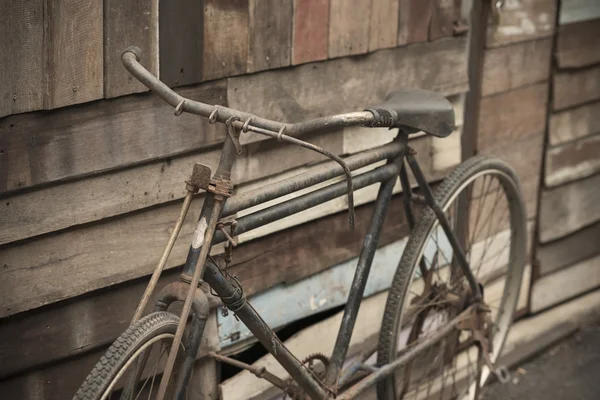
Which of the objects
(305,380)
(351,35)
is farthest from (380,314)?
(351,35)

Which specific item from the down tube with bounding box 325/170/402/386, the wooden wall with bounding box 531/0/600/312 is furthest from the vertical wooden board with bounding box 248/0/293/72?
the wooden wall with bounding box 531/0/600/312

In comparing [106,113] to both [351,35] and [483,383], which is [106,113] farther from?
[483,383]

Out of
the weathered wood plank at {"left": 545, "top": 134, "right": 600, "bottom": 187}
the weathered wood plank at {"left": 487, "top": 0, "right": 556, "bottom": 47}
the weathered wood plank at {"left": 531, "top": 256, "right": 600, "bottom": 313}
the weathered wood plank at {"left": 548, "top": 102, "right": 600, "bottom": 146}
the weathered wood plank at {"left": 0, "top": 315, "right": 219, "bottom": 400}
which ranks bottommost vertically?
the weathered wood plank at {"left": 531, "top": 256, "right": 600, "bottom": 313}

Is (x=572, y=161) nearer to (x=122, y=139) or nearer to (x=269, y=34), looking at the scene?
(x=269, y=34)

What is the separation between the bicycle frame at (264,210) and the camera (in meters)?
2.19

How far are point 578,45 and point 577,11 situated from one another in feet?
0.50

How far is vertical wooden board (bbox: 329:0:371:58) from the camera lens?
9.93 feet

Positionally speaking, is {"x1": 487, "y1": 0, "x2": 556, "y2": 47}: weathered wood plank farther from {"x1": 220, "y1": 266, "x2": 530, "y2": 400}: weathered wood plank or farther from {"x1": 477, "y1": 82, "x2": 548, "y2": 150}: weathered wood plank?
{"x1": 220, "y1": 266, "x2": 530, "y2": 400}: weathered wood plank

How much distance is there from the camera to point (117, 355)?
2.03 meters

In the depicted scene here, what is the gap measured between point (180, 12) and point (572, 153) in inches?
95.4

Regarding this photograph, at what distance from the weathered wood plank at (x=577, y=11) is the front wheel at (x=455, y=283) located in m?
0.79

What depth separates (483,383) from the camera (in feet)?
12.6

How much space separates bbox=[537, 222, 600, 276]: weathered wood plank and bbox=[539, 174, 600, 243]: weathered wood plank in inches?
2.5

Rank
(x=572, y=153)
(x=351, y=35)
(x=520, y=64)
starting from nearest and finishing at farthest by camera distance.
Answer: (x=351, y=35), (x=520, y=64), (x=572, y=153)
